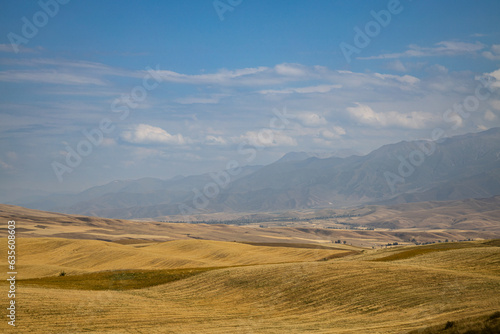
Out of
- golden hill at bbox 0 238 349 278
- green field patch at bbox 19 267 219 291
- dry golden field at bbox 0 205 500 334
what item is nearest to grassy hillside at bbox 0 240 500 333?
dry golden field at bbox 0 205 500 334

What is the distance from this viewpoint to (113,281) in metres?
49.7

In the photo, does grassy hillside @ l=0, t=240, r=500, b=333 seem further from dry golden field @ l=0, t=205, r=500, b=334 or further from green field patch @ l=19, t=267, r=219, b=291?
green field patch @ l=19, t=267, r=219, b=291

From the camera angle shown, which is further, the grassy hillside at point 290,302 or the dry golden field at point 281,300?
the grassy hillside at point 290,302

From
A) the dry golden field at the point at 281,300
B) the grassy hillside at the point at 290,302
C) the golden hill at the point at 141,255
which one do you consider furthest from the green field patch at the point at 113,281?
the golden hill at the point at 141,255

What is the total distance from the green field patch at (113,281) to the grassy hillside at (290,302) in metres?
1.28

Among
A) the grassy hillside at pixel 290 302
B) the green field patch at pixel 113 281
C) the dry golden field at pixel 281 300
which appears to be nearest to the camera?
the dry golden field at pixel 281 300

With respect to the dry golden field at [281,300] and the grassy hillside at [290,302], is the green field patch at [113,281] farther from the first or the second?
the grassy hillside at [290,302]

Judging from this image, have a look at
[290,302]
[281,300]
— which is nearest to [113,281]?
[281,300]

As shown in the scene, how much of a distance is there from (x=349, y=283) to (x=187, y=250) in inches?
2846

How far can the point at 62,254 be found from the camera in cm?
9644

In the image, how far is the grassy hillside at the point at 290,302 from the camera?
26.2 metres

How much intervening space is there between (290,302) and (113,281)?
2440 centimetres

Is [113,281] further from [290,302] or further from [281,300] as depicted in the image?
[290,302]

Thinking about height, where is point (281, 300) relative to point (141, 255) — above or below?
above
